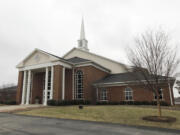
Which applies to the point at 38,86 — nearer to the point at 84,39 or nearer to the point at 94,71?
the point at 94,71

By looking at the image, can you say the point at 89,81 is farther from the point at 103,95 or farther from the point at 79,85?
the point at 103,95

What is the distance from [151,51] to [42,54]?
2024cm

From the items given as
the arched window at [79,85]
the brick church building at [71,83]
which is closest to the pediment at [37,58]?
the brick church building at [71,83]

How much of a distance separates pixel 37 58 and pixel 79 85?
29.5ft

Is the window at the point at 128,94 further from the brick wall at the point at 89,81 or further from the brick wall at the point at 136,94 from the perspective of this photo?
the brick wall at the point at 89,81

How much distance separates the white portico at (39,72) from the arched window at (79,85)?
80.3 inches

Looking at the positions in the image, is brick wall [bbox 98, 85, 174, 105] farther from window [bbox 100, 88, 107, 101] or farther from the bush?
the bush

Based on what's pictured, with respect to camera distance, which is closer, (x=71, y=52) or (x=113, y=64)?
(x=113, y=64)

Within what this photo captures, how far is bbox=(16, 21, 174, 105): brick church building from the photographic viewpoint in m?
23.3

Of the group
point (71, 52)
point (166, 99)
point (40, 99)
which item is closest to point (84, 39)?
point (71, 52)

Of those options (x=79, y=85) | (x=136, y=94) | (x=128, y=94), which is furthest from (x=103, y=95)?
(x=136, y=94)

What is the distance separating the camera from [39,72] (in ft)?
101

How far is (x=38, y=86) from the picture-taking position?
30.2m

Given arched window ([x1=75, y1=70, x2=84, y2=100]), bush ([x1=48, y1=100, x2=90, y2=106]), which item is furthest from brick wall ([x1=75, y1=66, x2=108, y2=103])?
bush ([x1=48, y1=100, x2=90, y2=106])
